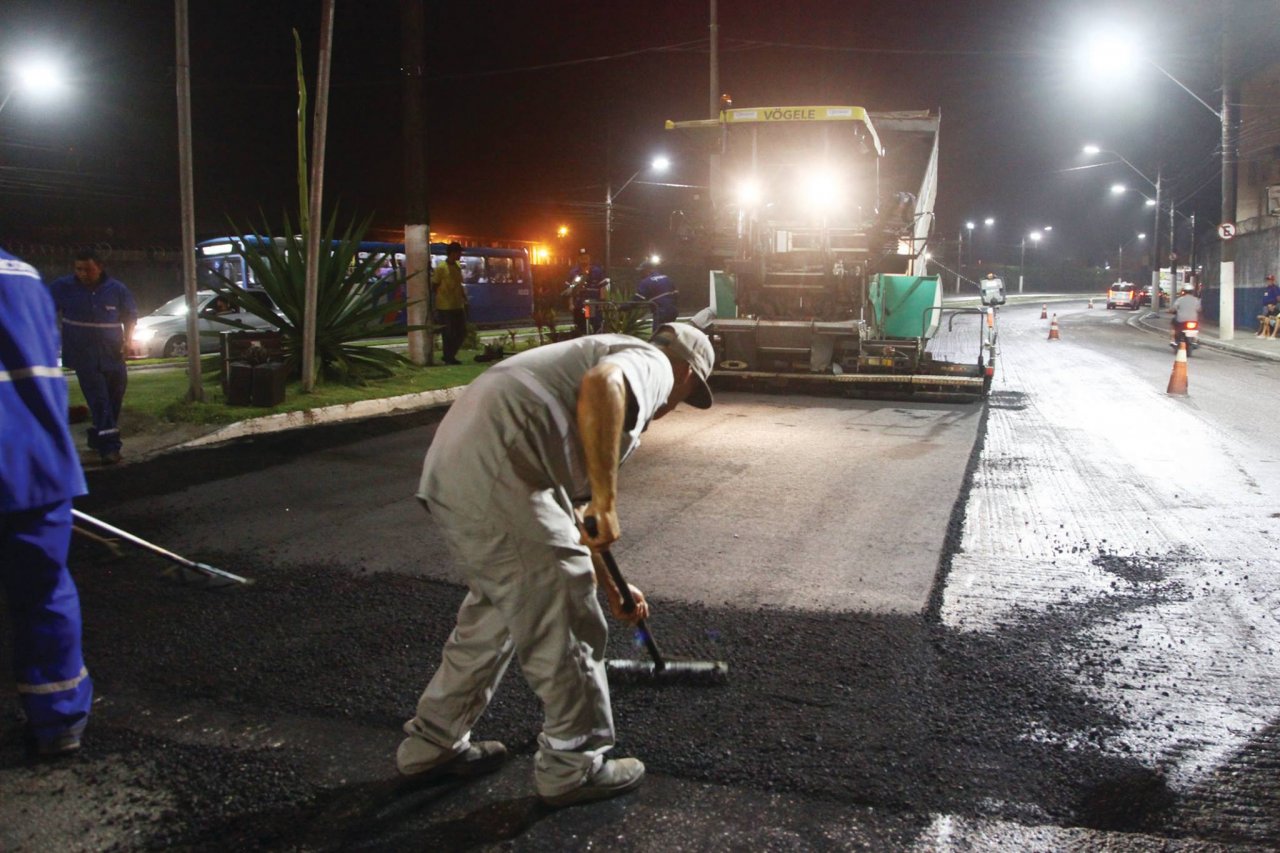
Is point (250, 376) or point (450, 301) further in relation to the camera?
point (450, 301)

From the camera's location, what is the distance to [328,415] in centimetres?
1071

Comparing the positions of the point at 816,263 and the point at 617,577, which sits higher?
the point at 816,263

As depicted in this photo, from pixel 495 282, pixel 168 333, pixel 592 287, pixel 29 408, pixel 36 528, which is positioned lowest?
pixel 36 528

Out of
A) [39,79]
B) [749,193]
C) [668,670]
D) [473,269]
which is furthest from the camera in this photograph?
[473,269]

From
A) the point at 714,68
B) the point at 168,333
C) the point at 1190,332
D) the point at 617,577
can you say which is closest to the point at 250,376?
the point at 617,577

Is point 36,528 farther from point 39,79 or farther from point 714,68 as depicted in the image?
point 39,79

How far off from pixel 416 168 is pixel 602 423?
42.4ft

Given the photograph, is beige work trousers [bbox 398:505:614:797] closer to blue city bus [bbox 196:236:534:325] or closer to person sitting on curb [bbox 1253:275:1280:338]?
blue city bus [bbox 196:236:534:325]

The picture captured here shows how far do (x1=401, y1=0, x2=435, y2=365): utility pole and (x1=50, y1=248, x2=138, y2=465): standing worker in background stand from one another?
18.9ft

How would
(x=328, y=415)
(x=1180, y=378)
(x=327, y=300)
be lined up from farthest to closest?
(x=1180, y=378) → (x=327, y=300) → (x=328, y=415)

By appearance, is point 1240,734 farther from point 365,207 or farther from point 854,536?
point 365,207

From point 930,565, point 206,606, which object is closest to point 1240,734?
point 930,565

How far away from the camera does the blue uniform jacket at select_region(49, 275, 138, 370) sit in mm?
8078

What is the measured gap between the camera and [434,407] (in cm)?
1191
